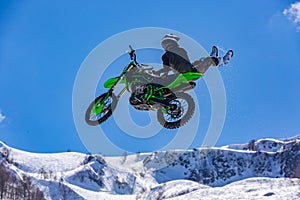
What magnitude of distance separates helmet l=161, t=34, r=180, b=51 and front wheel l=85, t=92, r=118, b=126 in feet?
10.8

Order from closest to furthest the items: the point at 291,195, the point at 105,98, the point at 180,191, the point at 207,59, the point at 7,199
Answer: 1. the point at 207,59
2. the point at 105,98
3. the point at 291,195
4. the point at 7,199
5. the point at 180,191

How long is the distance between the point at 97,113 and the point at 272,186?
108254 millimetres

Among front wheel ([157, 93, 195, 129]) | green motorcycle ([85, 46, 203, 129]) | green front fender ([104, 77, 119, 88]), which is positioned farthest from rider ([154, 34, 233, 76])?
green front fender ([104, 77, 119, 88])

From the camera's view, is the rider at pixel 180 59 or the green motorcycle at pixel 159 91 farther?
the green motorcycle at pixel 159 91

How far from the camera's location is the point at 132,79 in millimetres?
15359

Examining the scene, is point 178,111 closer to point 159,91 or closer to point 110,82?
point 159,91

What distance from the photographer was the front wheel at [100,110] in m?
16.7

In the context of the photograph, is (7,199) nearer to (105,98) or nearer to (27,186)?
(27,186)

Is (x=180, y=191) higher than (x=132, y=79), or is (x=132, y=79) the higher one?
(x=180, y=191)

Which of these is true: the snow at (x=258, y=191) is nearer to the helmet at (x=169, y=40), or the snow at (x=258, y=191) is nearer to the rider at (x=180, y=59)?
the rider at (x=180, y=59)

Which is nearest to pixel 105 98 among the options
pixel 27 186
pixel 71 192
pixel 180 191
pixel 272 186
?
pixel 272 186

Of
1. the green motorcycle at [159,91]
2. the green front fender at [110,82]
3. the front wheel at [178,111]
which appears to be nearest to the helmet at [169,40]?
the green motorcycle at [159,91]

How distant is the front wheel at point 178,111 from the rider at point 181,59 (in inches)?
48.5

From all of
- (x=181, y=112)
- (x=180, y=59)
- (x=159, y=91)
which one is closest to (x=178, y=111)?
(x=181, y=112)
